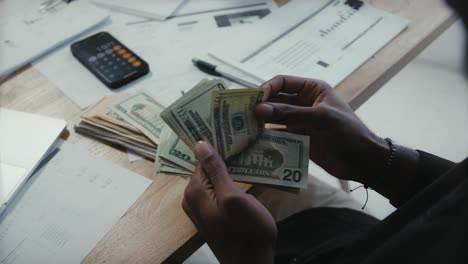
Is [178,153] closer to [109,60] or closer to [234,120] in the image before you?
[234,120]

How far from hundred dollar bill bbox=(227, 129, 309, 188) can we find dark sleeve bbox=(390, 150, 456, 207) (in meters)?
0.23

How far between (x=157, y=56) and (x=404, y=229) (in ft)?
2.31

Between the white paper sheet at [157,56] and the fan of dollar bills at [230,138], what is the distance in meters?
0.15

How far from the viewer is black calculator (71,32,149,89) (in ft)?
3.03

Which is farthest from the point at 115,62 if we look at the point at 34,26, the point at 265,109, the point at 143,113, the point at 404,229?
the point at 404,229

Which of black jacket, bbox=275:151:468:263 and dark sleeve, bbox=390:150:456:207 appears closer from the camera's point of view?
black jacket, bbox=275:151:468:263

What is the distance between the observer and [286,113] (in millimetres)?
744

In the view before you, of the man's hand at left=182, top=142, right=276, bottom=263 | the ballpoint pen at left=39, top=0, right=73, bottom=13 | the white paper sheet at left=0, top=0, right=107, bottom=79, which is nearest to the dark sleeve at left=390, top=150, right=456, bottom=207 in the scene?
the man's hand at left=182, top=142, right=276, bottom=263

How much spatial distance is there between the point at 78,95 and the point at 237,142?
405 millimetres

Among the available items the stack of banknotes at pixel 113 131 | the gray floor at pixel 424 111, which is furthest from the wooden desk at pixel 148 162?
the gray floor at pixel 424 111

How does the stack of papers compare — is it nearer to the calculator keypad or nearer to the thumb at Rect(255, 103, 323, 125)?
the calculator keypad

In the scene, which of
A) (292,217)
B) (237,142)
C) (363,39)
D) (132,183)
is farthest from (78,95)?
(363,39)

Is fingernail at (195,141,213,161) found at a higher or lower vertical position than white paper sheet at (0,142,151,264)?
higher

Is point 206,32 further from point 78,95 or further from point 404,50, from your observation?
point 404,50
